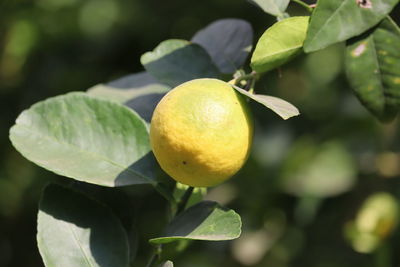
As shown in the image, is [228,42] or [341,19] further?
[228,42]

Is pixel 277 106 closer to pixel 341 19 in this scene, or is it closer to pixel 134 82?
pixel 341 19

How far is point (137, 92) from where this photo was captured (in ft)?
3.41

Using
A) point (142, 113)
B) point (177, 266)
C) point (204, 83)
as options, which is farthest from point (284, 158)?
point (204, 83)

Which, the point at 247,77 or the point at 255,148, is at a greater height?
the point at 247,77

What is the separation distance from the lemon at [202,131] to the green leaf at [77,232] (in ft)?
0.58

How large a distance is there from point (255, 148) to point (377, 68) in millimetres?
1135

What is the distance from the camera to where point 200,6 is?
2199 millimetres

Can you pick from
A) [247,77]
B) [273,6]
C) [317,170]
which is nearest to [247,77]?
[247,77]

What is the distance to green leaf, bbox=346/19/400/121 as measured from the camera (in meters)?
0.86

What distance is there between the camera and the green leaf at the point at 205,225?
741mm

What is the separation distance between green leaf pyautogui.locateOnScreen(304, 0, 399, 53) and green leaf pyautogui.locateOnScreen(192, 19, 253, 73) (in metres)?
0.18

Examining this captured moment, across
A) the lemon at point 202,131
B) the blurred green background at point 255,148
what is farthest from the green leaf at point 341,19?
the blurred green background at point 255,148

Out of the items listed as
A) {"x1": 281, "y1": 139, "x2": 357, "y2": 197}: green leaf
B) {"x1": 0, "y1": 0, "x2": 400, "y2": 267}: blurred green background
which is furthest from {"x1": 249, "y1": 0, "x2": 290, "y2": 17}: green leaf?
{"x1": 281, "y1": 139, "x2": 357, "y2": 197}: green leaf

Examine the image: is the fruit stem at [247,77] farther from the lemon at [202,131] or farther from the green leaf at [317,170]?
the green leaf at [317,170]
